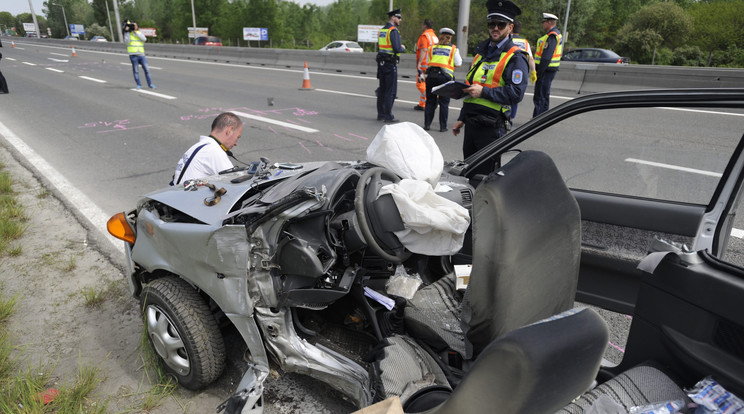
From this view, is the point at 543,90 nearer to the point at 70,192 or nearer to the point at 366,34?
the point at 70,192

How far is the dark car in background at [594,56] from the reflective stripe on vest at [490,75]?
Answer: 1969cm

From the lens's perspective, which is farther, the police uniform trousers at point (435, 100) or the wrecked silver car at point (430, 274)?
the police uniform trousers at point (435, 100)

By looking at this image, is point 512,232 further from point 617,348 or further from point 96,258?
point 96,258

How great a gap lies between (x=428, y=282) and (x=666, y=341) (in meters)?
1.10

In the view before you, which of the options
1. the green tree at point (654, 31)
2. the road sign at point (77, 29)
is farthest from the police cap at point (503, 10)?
the road sign at point (77, 29)

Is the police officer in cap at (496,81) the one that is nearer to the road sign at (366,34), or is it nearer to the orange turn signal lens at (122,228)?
the orange turn signal lens at (122,228)

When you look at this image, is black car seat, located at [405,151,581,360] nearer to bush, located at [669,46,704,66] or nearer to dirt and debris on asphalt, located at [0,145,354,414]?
dirt and debris on asphalt, located at [0,145,354,414]

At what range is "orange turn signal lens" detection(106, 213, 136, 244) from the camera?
7.77 feet

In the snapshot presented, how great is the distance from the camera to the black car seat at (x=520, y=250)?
148cm

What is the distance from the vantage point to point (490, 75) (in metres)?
4.42

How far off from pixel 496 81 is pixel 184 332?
11.8ft

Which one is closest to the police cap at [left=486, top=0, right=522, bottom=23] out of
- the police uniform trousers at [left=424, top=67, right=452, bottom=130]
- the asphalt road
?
the asphalt road

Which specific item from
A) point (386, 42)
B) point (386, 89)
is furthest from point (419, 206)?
point (386, 42)

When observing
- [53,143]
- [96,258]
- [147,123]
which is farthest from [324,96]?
[96,258]
